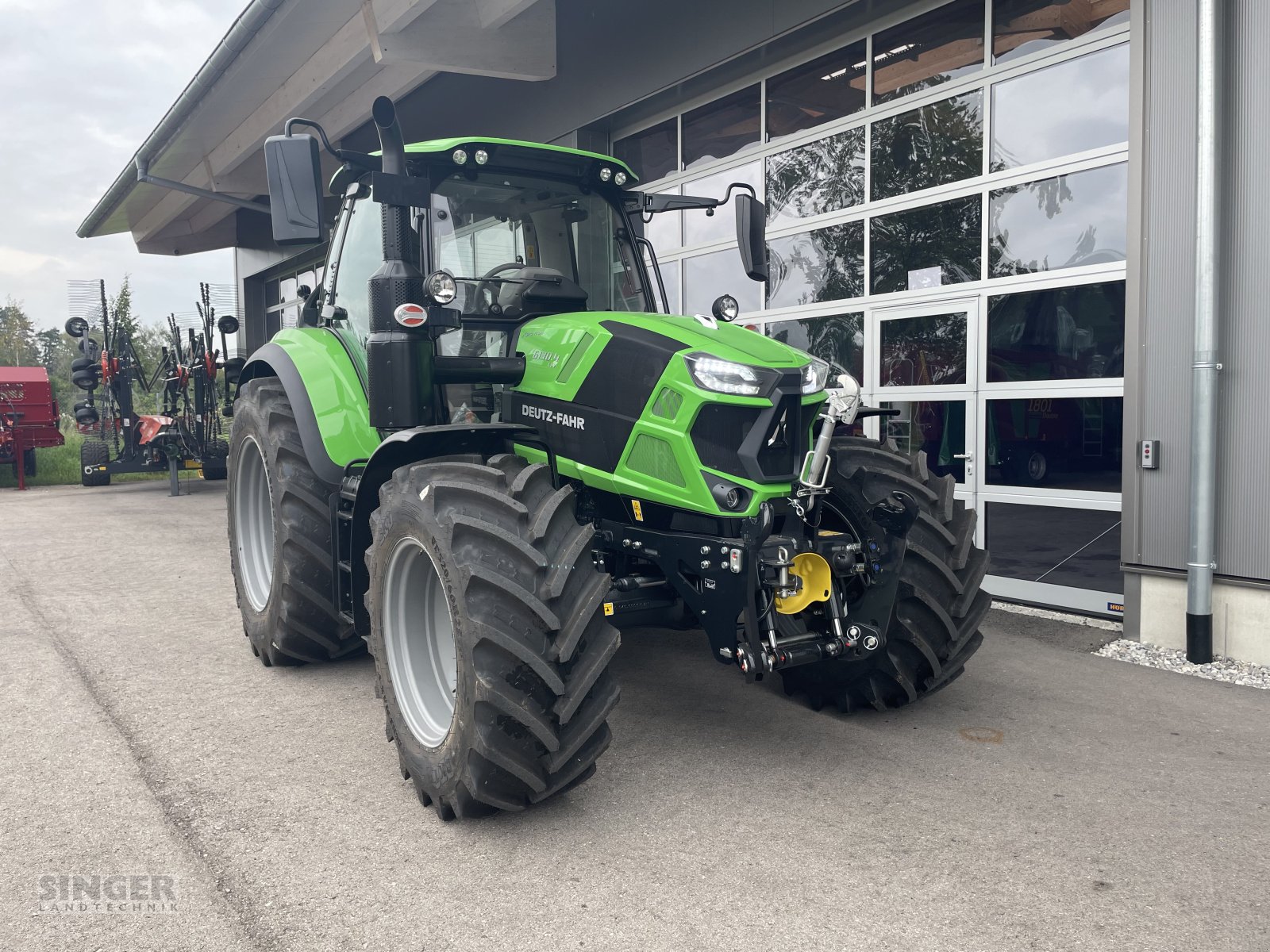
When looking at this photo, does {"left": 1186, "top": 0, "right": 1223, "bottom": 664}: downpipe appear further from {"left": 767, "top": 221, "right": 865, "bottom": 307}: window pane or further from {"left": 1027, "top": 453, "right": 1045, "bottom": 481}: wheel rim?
{"left": 767, "top": 221, "right": 865, "bottom": 307}: window pane

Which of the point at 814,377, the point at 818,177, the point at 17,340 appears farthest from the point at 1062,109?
the point at 17,340

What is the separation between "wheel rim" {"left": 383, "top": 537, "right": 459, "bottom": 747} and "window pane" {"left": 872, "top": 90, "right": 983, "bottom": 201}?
5.08 m

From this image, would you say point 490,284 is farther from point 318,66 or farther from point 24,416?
point 24,416

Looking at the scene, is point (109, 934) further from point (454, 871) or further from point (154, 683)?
point (154, 683)

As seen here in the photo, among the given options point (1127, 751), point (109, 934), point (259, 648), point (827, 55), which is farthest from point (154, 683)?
point (827, 55)

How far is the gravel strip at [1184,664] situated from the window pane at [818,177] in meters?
3.86

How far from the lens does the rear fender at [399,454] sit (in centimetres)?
353

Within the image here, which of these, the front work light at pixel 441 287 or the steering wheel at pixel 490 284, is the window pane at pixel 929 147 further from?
the front work light at pixel 441 287

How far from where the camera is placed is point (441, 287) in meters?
3.58

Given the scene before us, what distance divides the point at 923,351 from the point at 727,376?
422cm

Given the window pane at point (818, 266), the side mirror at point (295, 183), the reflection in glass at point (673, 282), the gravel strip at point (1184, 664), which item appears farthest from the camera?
the reflection in glass at point (673, 282)

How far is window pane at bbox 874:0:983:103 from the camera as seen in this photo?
6602 millimetres

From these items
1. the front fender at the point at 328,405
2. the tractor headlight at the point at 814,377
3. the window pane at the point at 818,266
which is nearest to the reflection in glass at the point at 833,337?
the window pane at the point at 818,266

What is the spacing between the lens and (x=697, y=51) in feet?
27.1
